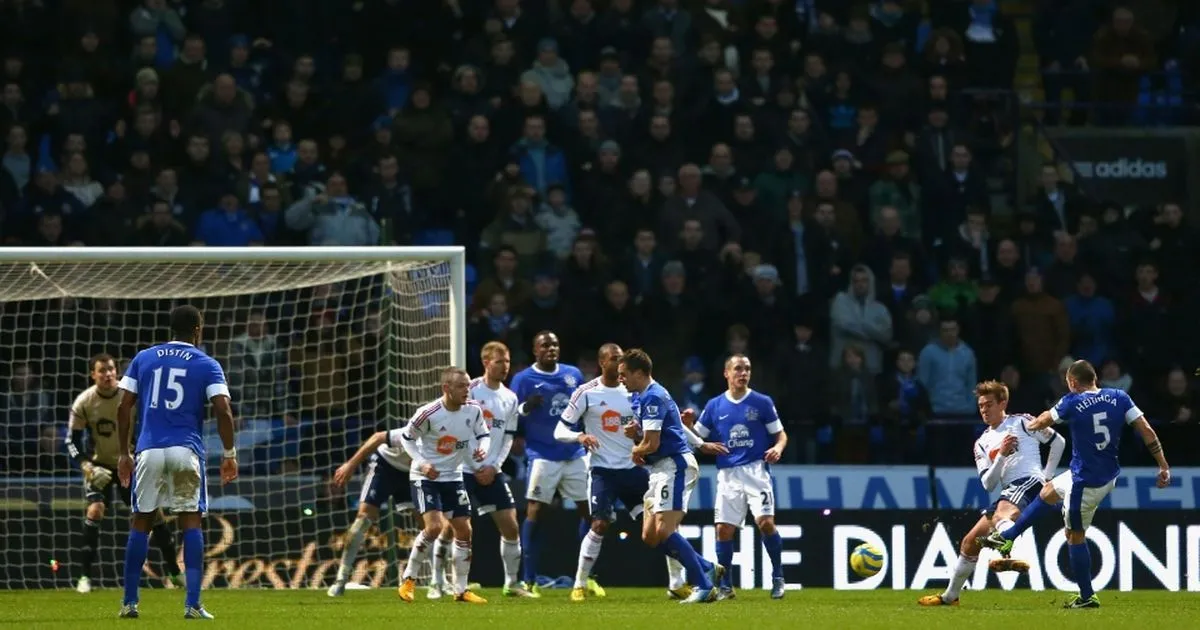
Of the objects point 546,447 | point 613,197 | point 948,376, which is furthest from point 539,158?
point 546,447

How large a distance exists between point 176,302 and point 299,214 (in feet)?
4.71

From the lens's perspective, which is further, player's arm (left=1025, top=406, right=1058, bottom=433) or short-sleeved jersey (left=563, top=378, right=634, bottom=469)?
short-sleeved jersey (left=563, top=378, right=634, bottom=469)

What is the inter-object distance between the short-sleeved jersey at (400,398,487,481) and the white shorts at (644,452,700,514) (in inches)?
54.7

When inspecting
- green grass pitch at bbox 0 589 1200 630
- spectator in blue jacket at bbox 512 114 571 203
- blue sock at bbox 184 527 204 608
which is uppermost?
spectator in blue jacket at bbox 512 114 571 203

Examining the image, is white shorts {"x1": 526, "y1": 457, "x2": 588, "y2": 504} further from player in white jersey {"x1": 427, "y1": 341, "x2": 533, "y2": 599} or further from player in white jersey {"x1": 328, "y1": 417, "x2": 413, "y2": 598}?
player in white jersey {"x1": 328, "y1": 417, "x2": 413, "y2": 598}

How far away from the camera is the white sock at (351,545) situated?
15.7m

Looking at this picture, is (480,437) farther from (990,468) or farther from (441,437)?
(990,468)

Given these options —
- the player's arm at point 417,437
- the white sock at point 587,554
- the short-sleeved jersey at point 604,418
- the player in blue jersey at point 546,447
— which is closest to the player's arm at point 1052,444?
the short-sleeved jersey at point 604,418

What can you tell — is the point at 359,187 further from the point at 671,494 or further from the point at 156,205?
the point at 671,494

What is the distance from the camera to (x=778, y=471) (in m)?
18.5

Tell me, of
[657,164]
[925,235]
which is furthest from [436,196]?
[925,235]

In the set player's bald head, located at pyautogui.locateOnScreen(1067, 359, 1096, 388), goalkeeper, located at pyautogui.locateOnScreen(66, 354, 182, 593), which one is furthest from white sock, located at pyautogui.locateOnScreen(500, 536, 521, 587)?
player's bald head, located at pyautogui.locateOnScreen(1067, 359, 1096, 388)

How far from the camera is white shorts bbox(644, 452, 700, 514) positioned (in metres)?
14.8

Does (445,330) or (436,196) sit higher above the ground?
(436,196)
